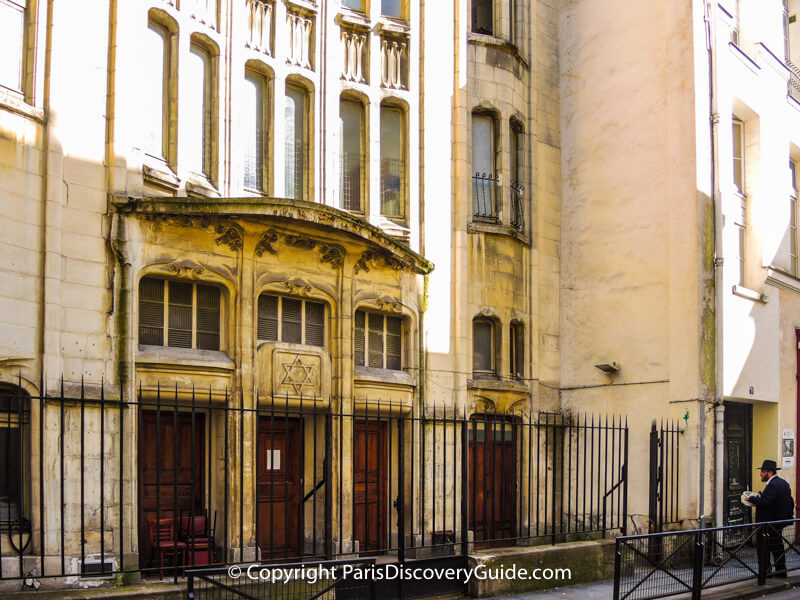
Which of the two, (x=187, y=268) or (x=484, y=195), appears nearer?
(x=187, y=268)

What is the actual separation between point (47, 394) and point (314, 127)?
235 inches

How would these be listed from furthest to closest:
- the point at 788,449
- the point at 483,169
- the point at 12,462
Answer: the point at 788,449 < the point at 483,169 < the point at 12,462

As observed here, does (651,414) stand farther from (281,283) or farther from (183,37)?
(183,37)

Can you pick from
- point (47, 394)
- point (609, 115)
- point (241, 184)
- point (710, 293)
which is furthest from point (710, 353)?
point (47, 394)

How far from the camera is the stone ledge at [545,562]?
11820 millimetres

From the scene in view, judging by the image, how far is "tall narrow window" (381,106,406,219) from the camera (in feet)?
53.0

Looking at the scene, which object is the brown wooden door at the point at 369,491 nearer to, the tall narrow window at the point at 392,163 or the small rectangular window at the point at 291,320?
the small rectangular window at the point at 291,320

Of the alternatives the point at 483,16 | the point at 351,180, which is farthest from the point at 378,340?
the point at 483,16

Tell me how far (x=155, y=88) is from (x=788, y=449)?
13.6 m

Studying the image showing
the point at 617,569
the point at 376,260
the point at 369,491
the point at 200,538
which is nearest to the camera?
the point at 617,569

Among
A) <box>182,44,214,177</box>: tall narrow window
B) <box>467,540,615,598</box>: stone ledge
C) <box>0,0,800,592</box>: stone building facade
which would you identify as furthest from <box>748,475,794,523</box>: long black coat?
<box>182,44,214,177</box>: tall narrow window

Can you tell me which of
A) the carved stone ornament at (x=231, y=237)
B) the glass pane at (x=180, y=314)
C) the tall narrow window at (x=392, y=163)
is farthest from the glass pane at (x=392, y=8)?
the glass pane at (x=180, y=314)

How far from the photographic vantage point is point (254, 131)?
561 inches

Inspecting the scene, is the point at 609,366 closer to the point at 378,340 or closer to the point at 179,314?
the point at 378,340
